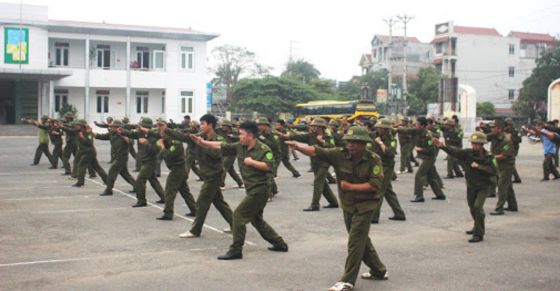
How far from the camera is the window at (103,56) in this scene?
48.4 meters

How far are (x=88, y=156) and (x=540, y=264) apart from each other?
1112 cm

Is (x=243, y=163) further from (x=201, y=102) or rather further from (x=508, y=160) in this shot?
(x=201, y=102)

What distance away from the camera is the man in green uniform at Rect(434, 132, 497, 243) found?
970 centimetres

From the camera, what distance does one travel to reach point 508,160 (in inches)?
488

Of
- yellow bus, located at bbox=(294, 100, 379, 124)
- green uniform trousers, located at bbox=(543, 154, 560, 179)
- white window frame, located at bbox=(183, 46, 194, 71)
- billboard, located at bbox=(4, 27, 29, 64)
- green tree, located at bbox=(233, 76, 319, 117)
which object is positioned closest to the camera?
green uniform trousers, located at bbox=(543, 154, 560, 179)

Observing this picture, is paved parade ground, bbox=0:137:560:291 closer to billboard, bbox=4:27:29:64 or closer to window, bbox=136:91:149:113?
billboard, bbox=4:27:29:64

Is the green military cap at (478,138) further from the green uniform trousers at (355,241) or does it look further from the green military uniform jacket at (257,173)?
the green uniform trousers at (355,241)

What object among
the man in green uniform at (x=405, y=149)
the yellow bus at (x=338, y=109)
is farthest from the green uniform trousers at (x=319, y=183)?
the yellow bus at (x=338, y=109)

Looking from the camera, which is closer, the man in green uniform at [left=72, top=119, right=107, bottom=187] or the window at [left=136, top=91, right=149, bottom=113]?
the man in green uniform at [left=72, top=119, right=107, bottom=187]

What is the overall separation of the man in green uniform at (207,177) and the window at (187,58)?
41032 mm

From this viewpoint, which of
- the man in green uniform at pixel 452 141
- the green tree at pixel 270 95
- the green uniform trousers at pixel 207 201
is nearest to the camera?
the green uniform trousers at pixel 207 201

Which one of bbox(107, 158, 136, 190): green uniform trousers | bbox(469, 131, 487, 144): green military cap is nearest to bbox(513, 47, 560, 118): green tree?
bbox(107, 158, 136, 190): green uniform trousers

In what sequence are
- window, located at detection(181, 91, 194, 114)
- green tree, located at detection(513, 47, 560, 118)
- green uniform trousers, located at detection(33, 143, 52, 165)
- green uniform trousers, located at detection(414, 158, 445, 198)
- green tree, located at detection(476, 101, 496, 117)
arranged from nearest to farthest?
green uniform trousers, located at detection(414, 158, 445, 198)
green uniform trousers, located at detection(33, 143, 52, 165)
window, located at detection(181, 91, 194, 114)
green tree, located at detection(513, 47, 560, 118)
green tree, located at detection(476, 101, 496, 117)

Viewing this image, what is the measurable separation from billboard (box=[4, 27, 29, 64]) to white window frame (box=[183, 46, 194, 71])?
11221 mm
